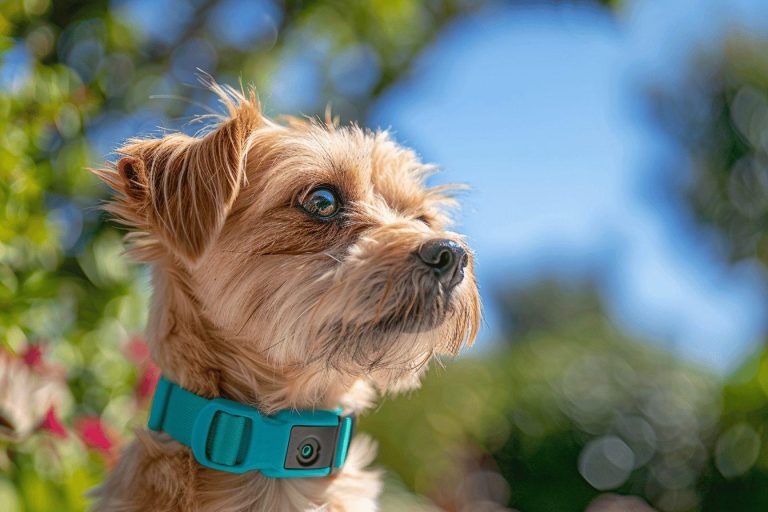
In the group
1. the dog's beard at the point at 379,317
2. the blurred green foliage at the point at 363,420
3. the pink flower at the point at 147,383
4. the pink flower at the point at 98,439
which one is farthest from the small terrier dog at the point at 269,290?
the pink flower at the point at 147,383

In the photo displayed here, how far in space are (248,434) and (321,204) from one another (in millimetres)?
664

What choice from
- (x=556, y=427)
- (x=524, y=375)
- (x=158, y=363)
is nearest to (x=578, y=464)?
(x=556, y=427)

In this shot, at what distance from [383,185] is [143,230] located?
74 centimetres

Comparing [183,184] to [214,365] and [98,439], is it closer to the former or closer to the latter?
[214,365]

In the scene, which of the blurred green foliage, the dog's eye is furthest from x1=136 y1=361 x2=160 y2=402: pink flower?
the dog's eye

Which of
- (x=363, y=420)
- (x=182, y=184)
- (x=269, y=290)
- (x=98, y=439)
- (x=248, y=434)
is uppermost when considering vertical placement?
(x=182, y=184)

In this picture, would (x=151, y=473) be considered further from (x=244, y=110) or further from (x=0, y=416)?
(x=244, y=110)

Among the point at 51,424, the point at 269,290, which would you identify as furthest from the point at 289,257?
the point at 51,424

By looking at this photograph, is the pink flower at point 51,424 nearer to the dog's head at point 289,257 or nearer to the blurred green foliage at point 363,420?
the blurred green foliage at point 363,420

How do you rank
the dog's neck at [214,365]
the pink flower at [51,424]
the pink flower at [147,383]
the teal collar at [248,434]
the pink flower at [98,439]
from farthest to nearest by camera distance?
the pink flower at [147,383] < the pink flower at [98,439] < the pink flower at [51,424] < the dog's neck at [214,365] < the teal collar at [248,434]

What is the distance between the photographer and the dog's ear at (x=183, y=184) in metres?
1.82

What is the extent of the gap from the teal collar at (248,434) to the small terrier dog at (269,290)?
1.8 inches

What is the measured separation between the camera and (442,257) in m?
1.81

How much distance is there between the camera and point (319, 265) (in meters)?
1.89
